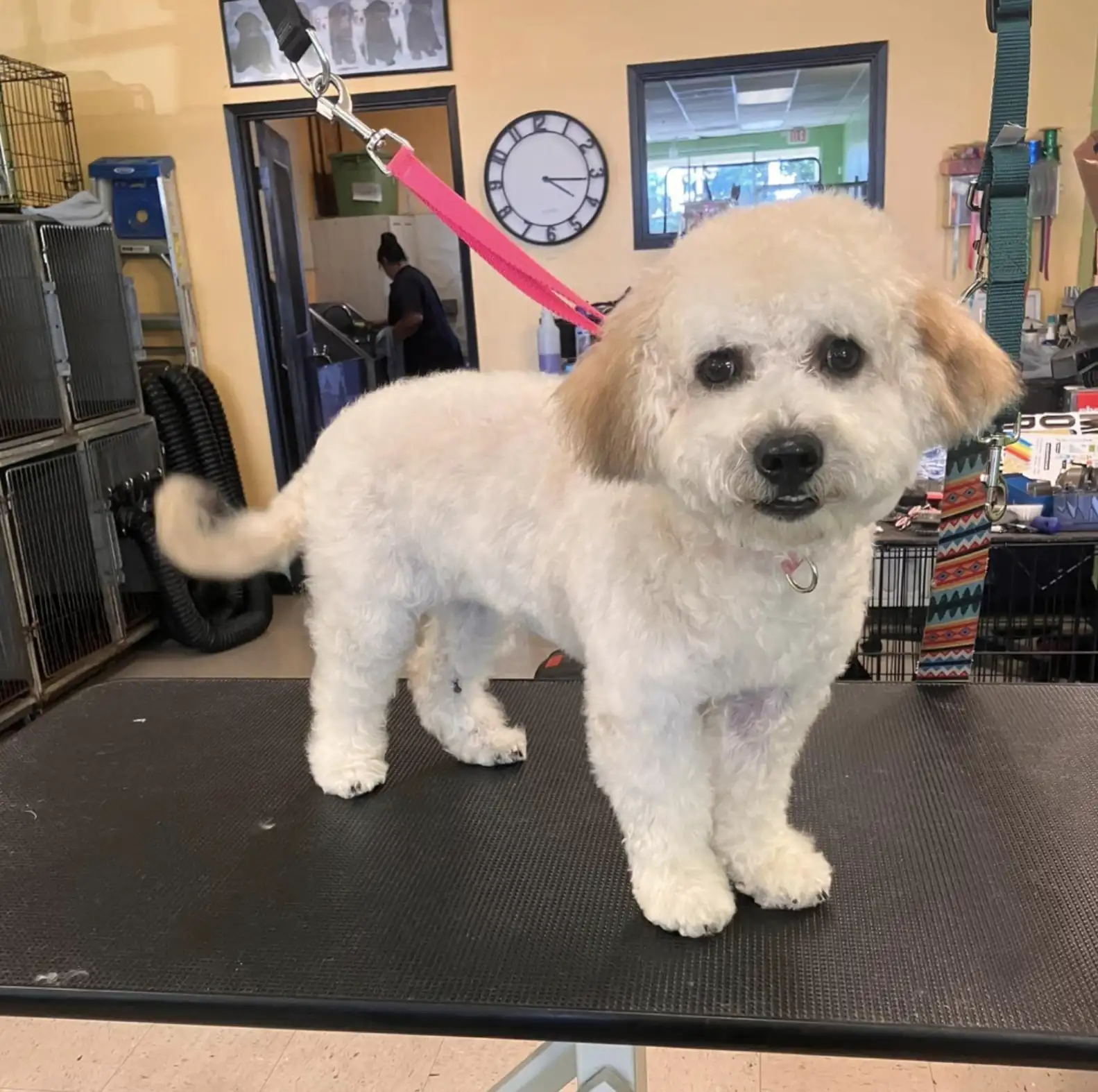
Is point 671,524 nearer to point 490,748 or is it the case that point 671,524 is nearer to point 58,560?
point 490,748

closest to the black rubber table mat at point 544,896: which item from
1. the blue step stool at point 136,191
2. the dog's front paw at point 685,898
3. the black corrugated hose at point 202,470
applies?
the dog's front paw at point 685,898

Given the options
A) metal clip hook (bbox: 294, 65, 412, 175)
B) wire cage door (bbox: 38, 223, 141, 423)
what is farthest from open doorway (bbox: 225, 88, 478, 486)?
metal clip hook (bbox: 294, 65, 412, 175)

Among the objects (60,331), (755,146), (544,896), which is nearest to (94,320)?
(60,331)

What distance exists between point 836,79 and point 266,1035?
12.1 ft

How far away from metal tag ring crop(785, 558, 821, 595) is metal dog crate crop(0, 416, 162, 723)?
9.54 ft

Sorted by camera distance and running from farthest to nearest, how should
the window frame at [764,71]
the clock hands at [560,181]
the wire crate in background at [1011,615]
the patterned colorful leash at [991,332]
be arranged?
the clock hands at [560,181] < the window frame at [764,71] < the wire crate in background at [1011,615] < the patterned colorful leash at [991,332]

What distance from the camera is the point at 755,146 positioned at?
13.0 feet

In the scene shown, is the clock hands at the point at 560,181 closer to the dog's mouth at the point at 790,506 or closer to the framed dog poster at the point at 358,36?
the framed dog poster at the point at 358,36

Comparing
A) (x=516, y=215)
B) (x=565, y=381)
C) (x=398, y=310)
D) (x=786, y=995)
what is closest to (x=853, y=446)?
(x=565, y=381)

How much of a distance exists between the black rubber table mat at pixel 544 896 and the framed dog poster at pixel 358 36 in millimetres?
3246

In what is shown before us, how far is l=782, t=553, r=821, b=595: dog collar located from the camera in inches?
40.7

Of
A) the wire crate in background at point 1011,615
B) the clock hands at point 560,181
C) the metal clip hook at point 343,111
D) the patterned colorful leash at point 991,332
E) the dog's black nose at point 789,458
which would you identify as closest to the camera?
the dog's black nose at point 789,458

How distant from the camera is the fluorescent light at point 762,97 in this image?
3.90 metres

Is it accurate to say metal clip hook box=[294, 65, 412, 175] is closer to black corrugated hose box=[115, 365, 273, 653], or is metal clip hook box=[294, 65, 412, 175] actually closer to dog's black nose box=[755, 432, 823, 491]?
dog's black nose box=[755, 432, 823, 491]
